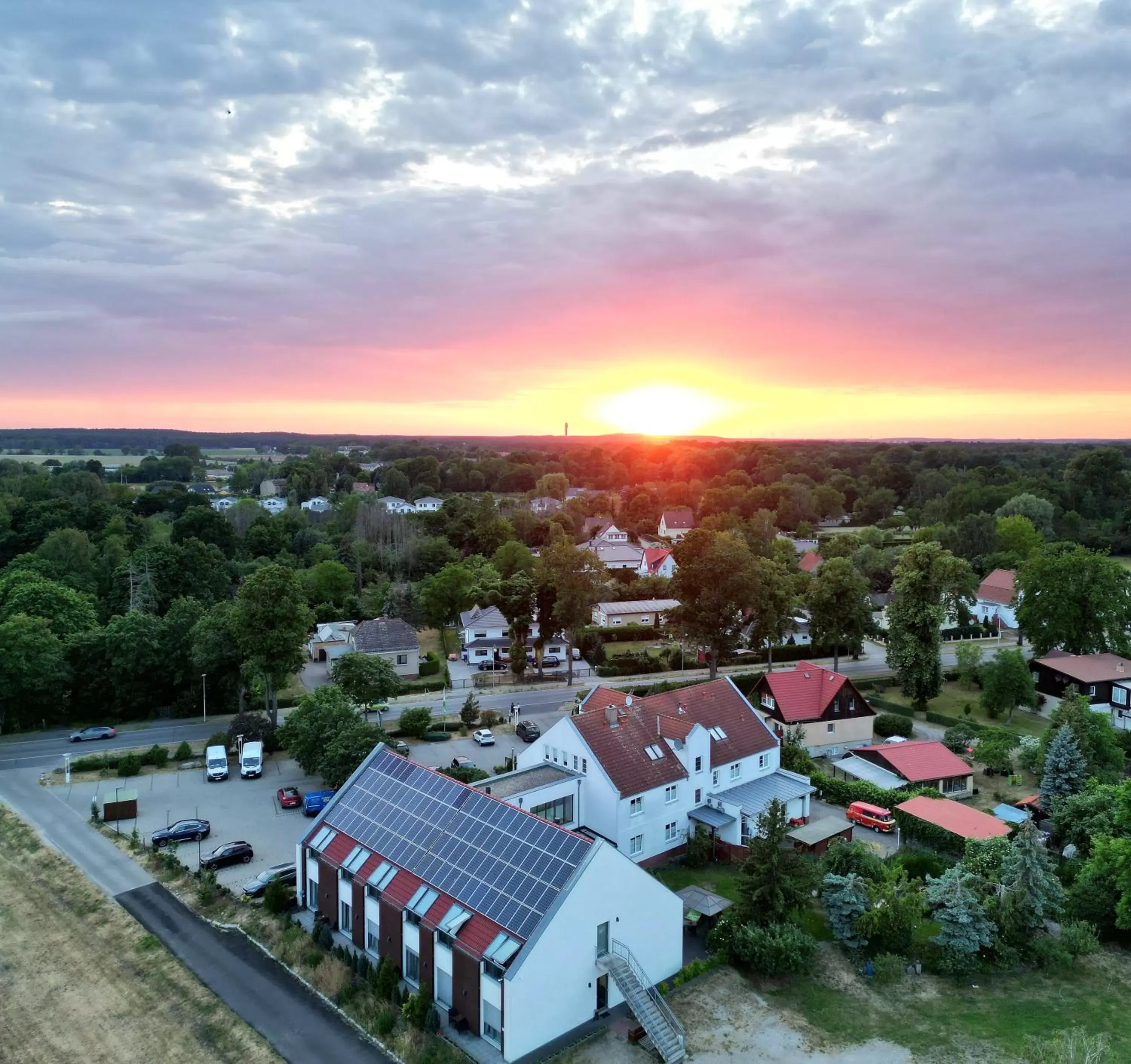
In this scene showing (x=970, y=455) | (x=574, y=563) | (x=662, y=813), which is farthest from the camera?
(x=970, y=455)

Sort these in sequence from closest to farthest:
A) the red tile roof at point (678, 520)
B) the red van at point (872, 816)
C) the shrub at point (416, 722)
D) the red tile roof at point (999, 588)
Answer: the red van at point (872, 816) → the shrub at point (416, 722) → the red tile roof at point (999, 588) → the red tile roof at point (678, 520)

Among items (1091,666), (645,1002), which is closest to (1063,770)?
(1091,666)

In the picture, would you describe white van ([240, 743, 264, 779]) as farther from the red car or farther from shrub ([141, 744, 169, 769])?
shrub ([141, 744, 169, 769])

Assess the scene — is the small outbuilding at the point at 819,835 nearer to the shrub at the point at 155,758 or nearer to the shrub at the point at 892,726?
the shrub at the point at 892,726

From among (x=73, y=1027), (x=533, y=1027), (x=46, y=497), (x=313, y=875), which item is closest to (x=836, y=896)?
(x=533, y=1027)

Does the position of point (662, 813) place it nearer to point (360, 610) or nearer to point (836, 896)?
point (836, 896)

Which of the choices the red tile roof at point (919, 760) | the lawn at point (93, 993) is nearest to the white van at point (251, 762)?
the lawn at point (93, 993)

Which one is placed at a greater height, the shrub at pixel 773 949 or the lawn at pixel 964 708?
the shrub at pixel 773 949
